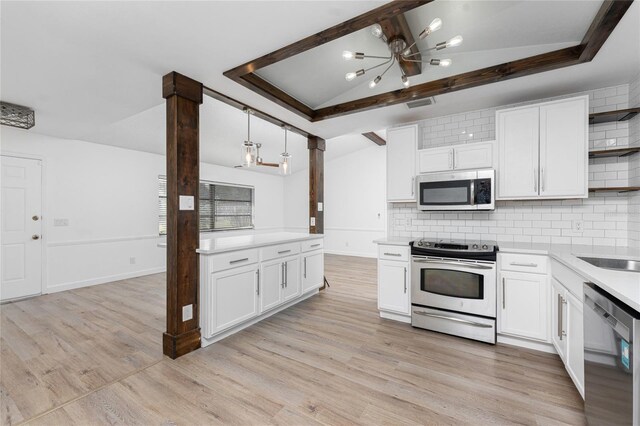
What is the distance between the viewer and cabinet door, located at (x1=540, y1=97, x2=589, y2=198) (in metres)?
2.61

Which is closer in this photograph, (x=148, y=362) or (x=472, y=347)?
(x=148, y=362)

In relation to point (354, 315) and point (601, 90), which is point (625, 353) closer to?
point (354, 315)

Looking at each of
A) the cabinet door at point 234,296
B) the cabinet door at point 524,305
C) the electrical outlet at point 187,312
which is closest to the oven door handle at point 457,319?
the cabinet door at point 524,305

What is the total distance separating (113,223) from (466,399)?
5.78m

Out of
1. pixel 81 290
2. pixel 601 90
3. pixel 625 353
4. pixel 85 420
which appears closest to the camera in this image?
pixel 625 353

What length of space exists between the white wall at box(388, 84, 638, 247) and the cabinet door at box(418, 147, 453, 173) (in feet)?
1.34

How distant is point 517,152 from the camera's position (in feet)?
9.45

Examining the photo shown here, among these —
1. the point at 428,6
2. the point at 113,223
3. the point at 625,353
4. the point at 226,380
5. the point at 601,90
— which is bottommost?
the point at 226,380

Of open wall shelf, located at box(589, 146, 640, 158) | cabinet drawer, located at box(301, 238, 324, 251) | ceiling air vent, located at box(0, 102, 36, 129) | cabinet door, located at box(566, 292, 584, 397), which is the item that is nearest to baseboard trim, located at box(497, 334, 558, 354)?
cabinet door, located at box(566, 292, 584, 397)

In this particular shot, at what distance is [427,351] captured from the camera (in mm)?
2566

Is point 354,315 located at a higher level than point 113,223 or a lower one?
lower

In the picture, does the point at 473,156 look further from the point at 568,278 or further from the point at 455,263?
the point at 568,278

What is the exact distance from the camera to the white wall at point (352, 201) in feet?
25.2

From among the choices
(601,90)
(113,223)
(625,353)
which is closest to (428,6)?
(601,90)
